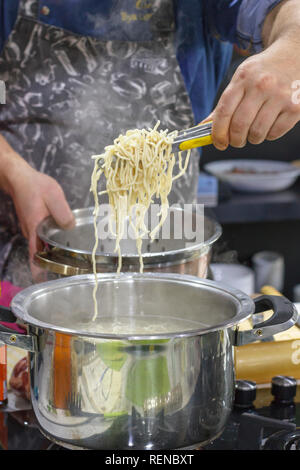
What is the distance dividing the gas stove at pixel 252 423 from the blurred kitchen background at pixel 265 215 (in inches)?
29.9

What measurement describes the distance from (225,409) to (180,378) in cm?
12

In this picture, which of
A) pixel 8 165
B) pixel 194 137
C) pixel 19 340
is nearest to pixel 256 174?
pixel 8 165

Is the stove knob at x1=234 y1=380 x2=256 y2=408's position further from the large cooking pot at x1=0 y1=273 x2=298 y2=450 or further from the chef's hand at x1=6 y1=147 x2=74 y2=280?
the chef's hand at x1=6 y1=147 x2=74 y2=280

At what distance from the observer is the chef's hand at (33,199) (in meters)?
1.36

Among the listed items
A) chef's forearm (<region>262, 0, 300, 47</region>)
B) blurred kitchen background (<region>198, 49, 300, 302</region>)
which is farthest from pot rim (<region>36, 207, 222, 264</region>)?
blurred kitchen background (<region>198, 49, 300, 302</region>)

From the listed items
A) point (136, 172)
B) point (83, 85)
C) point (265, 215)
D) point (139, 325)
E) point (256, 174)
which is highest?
point (83, 85)

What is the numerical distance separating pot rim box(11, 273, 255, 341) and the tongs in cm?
23

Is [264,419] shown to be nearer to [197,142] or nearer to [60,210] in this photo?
[197,142]

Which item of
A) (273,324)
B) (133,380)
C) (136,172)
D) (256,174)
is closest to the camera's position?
(133,380)

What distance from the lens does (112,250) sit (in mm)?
1333

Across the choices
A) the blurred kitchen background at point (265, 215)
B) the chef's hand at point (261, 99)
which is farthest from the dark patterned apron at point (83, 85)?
the blurred kitchen background at point (265, 215)

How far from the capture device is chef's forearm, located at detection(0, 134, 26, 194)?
1.39m

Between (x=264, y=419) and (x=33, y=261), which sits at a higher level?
(x=33, y=261)
